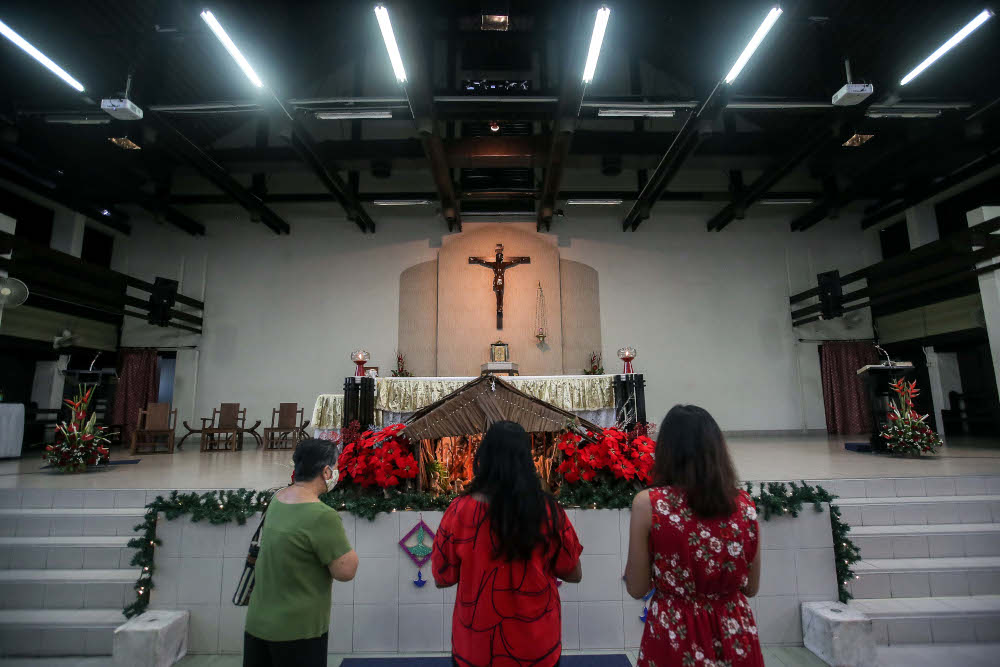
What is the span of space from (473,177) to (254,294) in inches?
206

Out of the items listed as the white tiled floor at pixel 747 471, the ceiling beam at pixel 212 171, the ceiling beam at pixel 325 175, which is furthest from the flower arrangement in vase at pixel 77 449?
the ceiling beam at pixel 325 175

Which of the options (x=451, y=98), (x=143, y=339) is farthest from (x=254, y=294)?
(x=451, y=98)

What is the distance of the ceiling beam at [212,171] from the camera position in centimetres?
683

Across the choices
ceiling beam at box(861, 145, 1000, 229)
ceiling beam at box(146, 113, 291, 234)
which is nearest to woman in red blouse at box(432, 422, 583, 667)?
ceiling beam at box(146, 113, 291, 234)

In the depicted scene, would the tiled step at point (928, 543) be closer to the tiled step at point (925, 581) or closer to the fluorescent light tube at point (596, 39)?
the tiled step at point (925, 581)

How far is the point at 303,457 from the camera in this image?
1705 millimetres

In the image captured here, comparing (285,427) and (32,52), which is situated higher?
(32,52)

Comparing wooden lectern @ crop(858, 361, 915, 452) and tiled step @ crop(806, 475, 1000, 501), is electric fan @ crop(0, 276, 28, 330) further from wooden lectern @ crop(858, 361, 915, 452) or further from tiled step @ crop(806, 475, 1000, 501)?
wooden lectern @ crop(858, 361, 915, 452)

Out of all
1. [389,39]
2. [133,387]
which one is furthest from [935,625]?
[133,387]

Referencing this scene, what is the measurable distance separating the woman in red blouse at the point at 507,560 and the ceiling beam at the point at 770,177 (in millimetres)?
7892

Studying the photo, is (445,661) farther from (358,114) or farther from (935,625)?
(358,114)

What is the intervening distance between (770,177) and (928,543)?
21.3 ft

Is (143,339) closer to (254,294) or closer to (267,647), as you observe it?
(254,294)

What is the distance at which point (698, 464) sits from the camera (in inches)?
54.4
